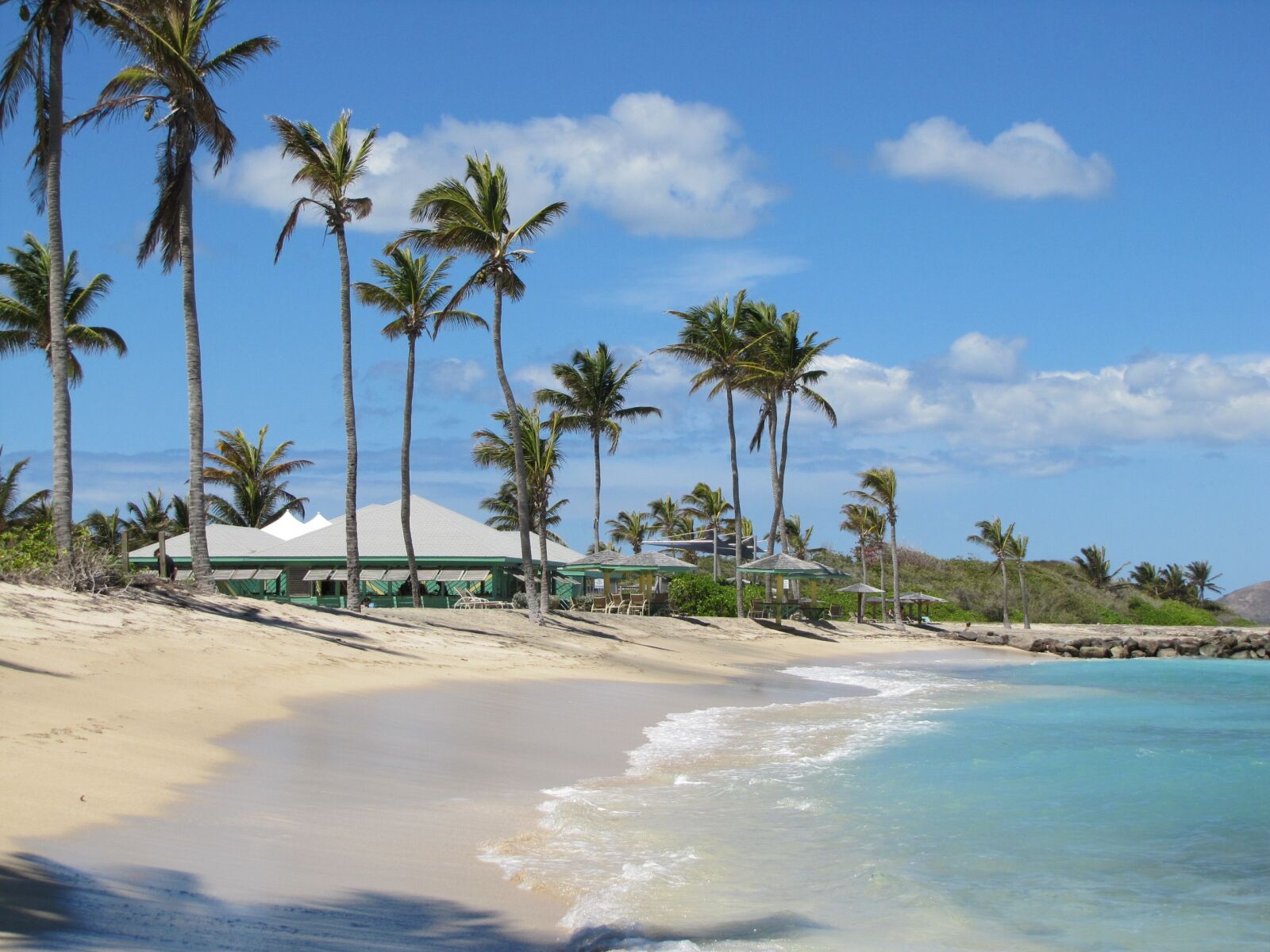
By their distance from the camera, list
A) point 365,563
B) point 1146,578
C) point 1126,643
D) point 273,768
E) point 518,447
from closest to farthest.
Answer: point 273,768 < point 518,447 < point 365,563 < point 1126,643 < point 1146,578

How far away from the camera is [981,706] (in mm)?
20109

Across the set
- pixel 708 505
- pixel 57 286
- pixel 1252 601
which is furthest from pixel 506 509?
pixel 1252 601

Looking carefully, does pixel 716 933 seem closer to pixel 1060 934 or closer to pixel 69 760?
pixel 1060 934

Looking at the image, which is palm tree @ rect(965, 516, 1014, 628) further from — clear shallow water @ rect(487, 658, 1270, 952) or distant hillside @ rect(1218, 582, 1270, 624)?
distant hillside @ rect(1218, 582, 1270, 624)

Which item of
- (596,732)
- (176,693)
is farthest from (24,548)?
(596,732)

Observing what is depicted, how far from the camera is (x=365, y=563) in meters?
37.3

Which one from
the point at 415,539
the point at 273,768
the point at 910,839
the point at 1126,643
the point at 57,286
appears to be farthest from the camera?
the point at 1126,643

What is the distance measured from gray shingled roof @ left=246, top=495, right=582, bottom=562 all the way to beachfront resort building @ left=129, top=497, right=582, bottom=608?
40 mm

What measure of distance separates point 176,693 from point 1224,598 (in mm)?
135379

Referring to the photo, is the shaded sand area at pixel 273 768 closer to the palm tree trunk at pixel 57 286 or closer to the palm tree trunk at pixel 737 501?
the palm tree trunk at pixel 57 286

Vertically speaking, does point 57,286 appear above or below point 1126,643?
above

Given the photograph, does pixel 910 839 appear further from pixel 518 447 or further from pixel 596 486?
pixel 596 486

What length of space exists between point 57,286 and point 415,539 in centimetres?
2148

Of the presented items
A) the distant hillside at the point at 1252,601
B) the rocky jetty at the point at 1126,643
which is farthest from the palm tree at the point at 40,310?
the distant hillside at the point at 1252,601
